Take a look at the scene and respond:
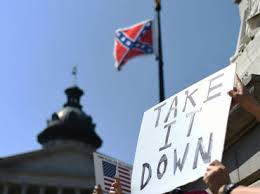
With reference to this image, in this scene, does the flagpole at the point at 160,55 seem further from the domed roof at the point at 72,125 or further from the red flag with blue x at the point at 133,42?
the domed roof at the point at 72,125

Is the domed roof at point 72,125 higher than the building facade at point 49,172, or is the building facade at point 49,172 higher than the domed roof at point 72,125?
the domed roof at point 72,125

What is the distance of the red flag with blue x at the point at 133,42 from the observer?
1428 centimetres

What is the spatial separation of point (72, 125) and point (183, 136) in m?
64.1

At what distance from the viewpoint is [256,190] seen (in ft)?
6.14

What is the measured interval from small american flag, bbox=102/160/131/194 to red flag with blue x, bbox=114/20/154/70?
9548 millimetres

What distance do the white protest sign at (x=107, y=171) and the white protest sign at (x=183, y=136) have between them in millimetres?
1077

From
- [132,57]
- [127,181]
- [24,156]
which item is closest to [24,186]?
[24,156]

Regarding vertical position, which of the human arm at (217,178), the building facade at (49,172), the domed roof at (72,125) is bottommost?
the human arm at (217,178)

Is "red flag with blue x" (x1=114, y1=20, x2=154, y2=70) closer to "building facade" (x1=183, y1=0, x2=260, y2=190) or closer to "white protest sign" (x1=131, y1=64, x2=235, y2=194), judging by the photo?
"building facade" (x1=183, y1=0, x2=260, y2=190)

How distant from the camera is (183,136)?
8.79 ft

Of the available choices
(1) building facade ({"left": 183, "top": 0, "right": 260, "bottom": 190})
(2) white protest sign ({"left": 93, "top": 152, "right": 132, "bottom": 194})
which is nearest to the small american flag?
(2) white protest sign ({"left": 93, "top": 152, "right": 132, "bottom": 194})

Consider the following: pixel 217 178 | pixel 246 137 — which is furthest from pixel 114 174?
pixel 217 178

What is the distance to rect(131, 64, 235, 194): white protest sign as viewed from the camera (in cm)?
247

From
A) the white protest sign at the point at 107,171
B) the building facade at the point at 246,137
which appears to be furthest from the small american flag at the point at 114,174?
the building facade at the point at 246,137
